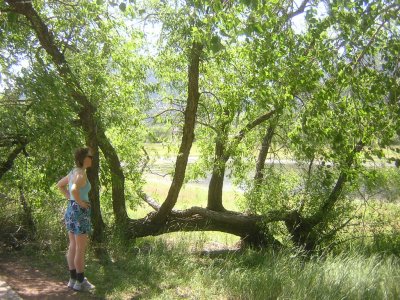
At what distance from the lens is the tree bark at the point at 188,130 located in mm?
7941

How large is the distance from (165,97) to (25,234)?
20.6 ft

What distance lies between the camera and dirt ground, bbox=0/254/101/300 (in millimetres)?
5129

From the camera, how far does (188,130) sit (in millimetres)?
8945

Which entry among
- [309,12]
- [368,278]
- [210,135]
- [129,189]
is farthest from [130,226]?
[309,12]

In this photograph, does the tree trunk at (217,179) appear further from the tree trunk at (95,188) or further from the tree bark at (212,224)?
the tree trunk at (95,188)

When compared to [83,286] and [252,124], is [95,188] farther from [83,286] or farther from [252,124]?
[252,124]

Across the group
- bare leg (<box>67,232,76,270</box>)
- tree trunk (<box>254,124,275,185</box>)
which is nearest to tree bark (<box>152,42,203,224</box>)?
tree trunk (<box>254,124,275,185</box>)

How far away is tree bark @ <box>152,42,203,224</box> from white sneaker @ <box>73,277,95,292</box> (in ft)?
13.7

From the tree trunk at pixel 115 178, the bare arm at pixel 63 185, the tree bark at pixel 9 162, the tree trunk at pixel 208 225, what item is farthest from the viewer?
the tree trunk at pixel 208 225

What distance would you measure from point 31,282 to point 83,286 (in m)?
0.78

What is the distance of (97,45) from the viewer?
9094 mm

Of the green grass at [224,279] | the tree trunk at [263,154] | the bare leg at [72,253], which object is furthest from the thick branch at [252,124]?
the bare leg at [72,253]

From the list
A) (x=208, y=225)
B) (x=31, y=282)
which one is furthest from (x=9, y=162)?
(x=208, y=225)

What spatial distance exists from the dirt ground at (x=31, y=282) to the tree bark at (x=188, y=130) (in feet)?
12.1
